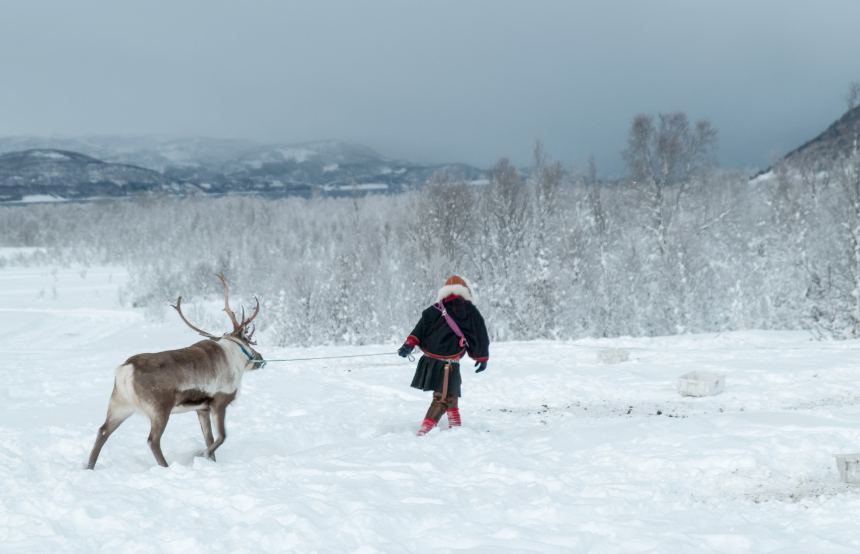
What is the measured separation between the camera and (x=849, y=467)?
440 centimetres

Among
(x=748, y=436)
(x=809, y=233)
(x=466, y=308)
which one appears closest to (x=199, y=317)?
(x=466, y=308)

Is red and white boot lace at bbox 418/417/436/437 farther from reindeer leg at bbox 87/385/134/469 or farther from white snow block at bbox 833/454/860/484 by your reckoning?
white snow block at bbox 833/454/860/484

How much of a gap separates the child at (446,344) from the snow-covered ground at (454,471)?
17.9 inches

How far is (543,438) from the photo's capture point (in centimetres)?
607

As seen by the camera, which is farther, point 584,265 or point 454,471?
point 584,265

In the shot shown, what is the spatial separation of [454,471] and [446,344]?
167 cm

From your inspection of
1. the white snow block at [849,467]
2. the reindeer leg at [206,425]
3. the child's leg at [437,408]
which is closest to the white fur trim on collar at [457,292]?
the child's leg at [437,408]

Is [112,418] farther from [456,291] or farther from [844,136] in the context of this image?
[844,136]

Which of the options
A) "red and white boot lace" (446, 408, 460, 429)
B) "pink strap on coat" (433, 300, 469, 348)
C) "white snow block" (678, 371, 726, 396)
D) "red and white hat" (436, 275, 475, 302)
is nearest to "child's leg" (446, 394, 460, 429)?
"red and white boot lace" (446, 408, 460, 429)

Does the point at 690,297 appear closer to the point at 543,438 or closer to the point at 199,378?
the point at 543,438

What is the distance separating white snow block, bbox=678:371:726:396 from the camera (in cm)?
850

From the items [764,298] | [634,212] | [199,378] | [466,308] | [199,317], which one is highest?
[634,212]

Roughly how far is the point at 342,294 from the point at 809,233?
26756 mm

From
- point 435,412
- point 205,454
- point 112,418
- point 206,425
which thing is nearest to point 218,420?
point 206,425
